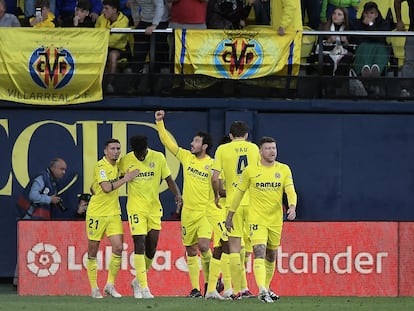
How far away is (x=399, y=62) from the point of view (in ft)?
67.1

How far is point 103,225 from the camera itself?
17250 millimetres

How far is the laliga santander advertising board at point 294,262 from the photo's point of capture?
61.7 ft

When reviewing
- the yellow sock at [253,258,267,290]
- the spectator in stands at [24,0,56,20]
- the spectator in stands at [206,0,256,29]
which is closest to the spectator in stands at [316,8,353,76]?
the spectator in stands at [206,0,256,29]

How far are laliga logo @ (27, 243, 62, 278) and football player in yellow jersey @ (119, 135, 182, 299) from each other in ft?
7.16

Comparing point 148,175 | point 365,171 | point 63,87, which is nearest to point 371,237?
point 365,171

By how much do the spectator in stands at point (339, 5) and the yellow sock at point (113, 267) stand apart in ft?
19.4

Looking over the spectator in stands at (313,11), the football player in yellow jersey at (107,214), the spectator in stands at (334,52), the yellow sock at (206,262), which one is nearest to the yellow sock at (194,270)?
the yellow sock at (206,262)

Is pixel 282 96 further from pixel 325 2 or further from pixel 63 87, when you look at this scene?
A: pixel 63 87

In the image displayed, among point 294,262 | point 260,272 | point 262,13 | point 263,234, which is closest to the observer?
point 260,272

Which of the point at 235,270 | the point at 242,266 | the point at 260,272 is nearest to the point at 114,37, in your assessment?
the point at 242,266

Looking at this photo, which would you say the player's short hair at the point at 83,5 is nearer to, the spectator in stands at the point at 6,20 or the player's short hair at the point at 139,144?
the spectator in stands at the point at 6,20

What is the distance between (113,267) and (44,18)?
481 centimetres

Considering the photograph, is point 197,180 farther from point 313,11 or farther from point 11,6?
point 11,6

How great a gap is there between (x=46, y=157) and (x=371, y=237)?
213 inches
